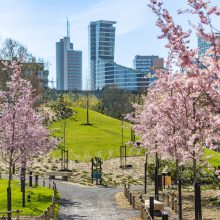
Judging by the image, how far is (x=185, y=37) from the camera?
11.6 m

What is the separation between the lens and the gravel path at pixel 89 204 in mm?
29188

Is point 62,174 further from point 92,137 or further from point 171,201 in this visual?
point 92,137

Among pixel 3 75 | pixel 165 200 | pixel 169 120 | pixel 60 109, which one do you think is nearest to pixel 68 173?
pixel 3 75

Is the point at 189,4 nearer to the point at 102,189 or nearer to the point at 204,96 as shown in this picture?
the point at 204,96

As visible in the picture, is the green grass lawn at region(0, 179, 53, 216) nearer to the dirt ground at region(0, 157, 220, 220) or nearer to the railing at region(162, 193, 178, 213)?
the dirt ground at region(0, 157, 220, 220)

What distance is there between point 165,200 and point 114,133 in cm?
6524

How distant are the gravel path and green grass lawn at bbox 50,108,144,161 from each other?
17197 mm

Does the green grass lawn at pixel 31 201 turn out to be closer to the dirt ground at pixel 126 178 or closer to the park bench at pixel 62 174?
the dirt ground at pixel 126 178

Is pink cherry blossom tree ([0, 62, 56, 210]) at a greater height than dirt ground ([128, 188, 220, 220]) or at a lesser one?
greater

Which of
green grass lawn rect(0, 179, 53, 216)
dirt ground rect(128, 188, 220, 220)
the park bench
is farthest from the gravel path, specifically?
the park bench

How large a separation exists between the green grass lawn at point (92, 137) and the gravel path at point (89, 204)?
56.4 feet

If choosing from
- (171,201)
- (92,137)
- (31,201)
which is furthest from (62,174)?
(92,137)

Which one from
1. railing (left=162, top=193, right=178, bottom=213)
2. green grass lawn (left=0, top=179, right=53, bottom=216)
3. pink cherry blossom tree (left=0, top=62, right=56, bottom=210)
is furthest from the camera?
railing (left=162, top=193, right=178, bottom=213)

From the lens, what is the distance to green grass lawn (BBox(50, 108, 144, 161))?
7531cm
